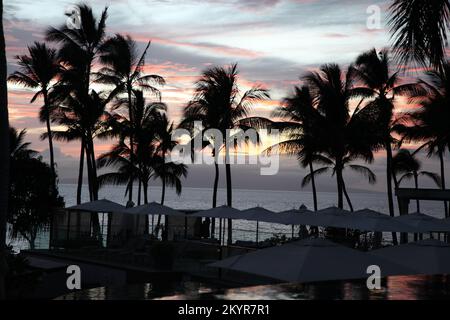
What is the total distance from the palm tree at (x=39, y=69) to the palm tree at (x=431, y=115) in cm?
2227

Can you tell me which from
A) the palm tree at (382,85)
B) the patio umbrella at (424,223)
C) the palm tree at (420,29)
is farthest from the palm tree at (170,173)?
the palm tree at (420,29)

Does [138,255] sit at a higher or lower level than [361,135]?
lower

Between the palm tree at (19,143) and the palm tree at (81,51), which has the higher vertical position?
the palm tree at (81,51)

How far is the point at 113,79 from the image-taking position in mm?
39906

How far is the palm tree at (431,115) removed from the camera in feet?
97.1

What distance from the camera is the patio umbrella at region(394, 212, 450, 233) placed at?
71.3 feet

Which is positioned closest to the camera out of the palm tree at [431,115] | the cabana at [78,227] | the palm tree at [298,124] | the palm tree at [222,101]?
the cabana at [78,227]

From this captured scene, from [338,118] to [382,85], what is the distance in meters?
4.82

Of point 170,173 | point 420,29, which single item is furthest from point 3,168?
point 170,173

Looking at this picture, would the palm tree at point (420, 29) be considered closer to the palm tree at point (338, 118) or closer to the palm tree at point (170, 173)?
the palm tree at point (338, 118)

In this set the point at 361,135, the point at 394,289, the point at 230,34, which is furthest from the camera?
the point at 361,135
